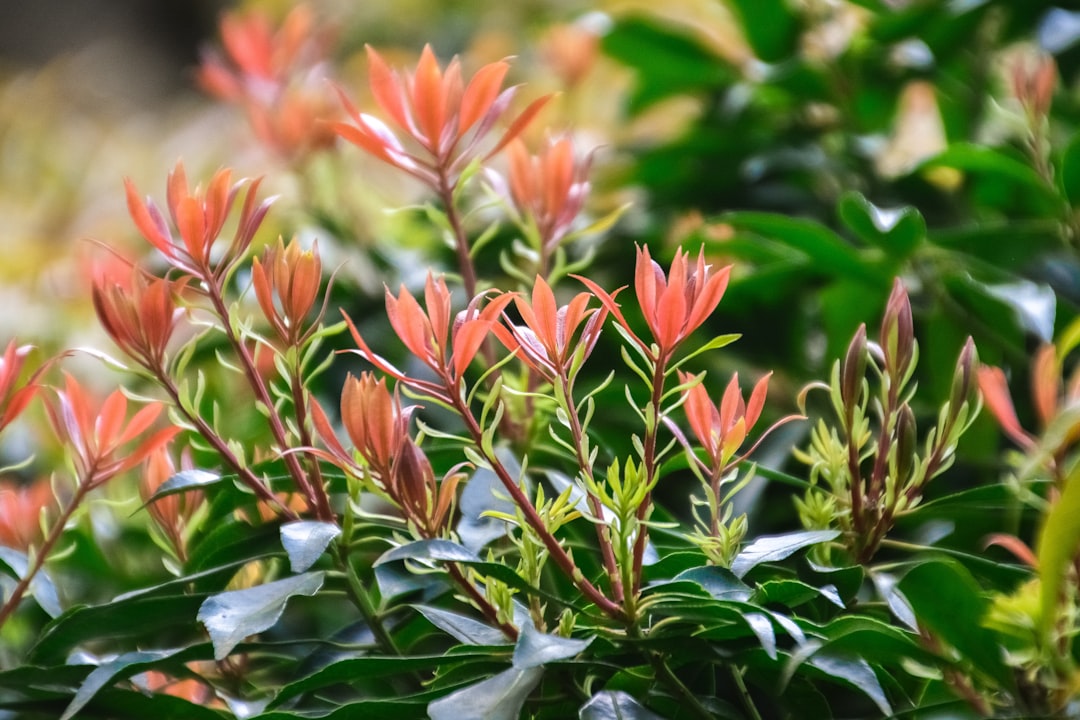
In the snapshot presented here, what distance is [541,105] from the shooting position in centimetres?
48

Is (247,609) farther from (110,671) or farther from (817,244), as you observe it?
(817,244)

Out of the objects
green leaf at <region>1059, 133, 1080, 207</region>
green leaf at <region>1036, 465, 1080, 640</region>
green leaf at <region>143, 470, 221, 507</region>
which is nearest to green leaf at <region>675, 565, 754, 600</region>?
green leaf at <region>1036, 465, 1080, 640</region>

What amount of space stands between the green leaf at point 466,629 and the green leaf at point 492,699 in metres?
0.03

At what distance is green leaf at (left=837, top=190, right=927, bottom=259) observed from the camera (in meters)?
0.63

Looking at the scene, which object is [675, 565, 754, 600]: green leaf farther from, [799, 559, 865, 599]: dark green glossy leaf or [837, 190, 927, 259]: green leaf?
[837, 190, 927, 259]: green leaf

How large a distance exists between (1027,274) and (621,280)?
1.06 ft

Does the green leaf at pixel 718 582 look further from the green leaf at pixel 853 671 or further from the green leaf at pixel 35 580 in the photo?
the green leaf at pixel 35 580

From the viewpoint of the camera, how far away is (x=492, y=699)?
384mm

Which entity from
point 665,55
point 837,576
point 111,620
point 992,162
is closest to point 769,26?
point 665,55

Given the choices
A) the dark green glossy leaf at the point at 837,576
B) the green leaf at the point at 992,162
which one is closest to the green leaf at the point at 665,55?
the green leaf at the point at 992,162

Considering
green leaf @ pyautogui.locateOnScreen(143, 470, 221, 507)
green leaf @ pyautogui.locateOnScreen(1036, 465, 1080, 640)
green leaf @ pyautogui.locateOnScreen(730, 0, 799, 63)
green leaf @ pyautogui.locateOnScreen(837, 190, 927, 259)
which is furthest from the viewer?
green leaf @ pyautogui.locateOnScreen(730, 0, 799, 63)

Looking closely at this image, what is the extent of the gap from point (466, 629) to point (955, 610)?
20cm

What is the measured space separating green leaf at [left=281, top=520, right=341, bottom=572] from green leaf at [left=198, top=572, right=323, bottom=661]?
21 mm

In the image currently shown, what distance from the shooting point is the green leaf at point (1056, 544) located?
34 cm
